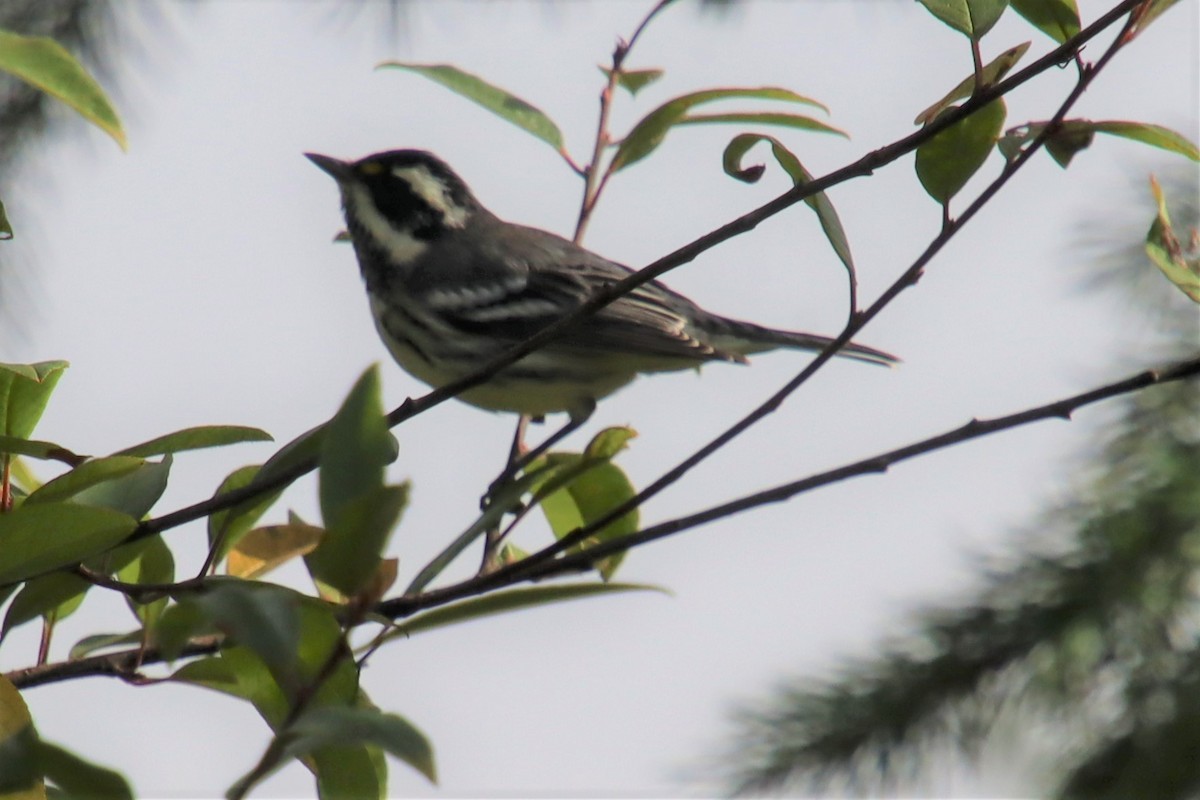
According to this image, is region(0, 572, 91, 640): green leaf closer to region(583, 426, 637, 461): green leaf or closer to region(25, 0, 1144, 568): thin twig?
region(25, 0, 1144, 568): thin twig

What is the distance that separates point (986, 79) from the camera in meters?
1.37

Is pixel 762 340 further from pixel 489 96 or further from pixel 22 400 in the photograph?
pixel 22 400

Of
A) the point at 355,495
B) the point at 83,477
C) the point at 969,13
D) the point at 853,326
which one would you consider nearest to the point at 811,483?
the point at 853,326

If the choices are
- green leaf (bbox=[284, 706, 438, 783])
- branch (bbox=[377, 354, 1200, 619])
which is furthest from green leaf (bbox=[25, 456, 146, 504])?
green leaf (bbox=[284, 706, 438, 783])

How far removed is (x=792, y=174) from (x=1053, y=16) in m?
0.28

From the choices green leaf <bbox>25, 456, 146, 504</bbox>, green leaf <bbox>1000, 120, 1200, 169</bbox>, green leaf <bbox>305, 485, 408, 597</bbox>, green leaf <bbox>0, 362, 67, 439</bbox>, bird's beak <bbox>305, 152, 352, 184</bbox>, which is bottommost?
green leaf <bbox>305, 485, 408, 597</bbox>

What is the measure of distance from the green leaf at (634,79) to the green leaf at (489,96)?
0.12 m

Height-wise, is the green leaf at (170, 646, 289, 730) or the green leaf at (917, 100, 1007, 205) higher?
the green leaf at (917, 100, 1007, 205)

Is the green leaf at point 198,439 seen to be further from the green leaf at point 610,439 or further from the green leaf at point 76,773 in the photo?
the green leaf at point 76,773

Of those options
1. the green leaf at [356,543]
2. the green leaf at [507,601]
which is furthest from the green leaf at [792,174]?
the green leaf at [356,543]

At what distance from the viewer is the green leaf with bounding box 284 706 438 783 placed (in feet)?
2.44

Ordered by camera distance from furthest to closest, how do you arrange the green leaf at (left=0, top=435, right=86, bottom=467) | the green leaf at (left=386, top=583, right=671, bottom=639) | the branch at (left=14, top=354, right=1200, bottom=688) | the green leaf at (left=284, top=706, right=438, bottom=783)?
the green leaf at (left=0, top=435, right=86, bottom=467) → the branch at (left=14, top=354, right=1200, bottom=688) → the green leaf at (left=386, top=583, right=671, bottom=639) → the green leaf at (left=284, top=706, right=438, bottom=783)

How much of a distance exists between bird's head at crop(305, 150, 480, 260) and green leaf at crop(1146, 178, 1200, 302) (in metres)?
2.58

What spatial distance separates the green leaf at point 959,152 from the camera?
4.49 ft
